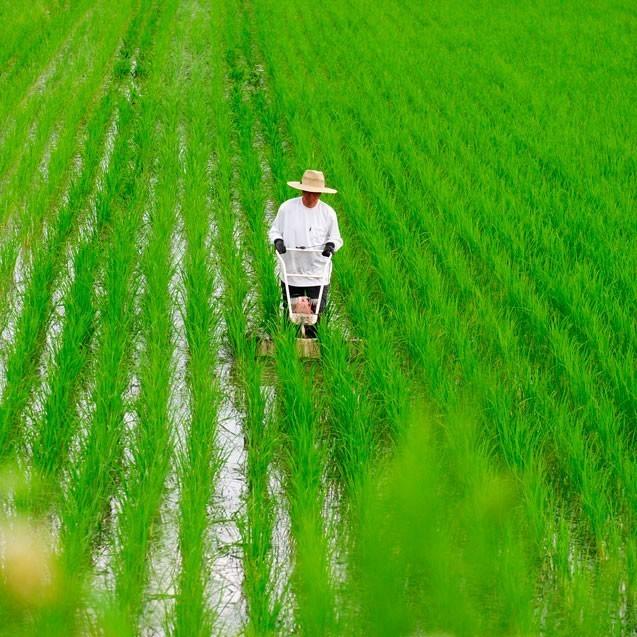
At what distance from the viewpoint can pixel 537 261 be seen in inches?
173

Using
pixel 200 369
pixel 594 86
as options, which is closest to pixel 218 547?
pixel 200 369

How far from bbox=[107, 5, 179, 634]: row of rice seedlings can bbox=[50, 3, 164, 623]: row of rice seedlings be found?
0.25ft

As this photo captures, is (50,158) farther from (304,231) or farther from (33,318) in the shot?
(304,231)

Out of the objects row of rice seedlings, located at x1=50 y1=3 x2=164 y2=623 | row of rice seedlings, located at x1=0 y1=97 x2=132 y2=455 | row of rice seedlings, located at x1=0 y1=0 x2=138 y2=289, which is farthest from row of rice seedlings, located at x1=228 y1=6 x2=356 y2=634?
row of rice seedlings, located at x1=0 y1=0 x2=138 y2=289

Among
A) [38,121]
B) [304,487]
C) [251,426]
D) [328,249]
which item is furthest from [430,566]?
[38,121]

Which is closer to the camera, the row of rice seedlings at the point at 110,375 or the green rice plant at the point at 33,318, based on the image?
the row of rice seedlings at the point at 110,375

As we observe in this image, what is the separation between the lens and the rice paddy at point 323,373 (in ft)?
7.23

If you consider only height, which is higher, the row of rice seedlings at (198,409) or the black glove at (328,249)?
the black glove at (328,249)

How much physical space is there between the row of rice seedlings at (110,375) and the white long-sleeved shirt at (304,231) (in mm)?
829

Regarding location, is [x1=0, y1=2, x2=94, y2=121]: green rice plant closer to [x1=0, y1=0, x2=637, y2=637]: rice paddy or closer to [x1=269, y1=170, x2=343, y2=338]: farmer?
[x1=0, y1=0, x2=637, y2=637]: rice paddy

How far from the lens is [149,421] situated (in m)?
2.99

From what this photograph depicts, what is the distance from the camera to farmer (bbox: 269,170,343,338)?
372 cm

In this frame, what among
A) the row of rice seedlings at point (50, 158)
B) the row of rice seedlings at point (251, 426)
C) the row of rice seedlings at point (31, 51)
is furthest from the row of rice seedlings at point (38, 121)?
Answer: the row of rice seedlings at point (251, 426)

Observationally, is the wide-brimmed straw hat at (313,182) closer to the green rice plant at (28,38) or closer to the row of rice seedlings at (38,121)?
the row of rice seedlings at (38,121)
